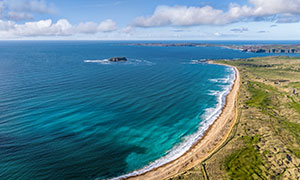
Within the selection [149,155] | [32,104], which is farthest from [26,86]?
[149,155]

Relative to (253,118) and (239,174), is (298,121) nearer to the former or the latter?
(253,118)

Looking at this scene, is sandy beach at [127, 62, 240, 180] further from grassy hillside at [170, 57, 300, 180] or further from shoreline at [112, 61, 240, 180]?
grassy hillside at [170, 57, 300, 180]

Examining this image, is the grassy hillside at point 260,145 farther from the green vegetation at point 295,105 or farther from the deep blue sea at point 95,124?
the deep blue sea at point 95,124

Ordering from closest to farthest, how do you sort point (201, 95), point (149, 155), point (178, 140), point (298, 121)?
point (149, 155)
point (178, 140)
point (298, 121)
point (201, 95)

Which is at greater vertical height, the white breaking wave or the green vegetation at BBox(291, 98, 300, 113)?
the green vegetation at BBox(291, 98, 300, 113)

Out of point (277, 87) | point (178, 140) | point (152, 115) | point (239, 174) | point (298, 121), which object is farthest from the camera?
point (277, 87)

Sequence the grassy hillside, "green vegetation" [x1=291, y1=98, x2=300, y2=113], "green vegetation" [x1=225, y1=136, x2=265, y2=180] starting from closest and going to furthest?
"green vegetation" [x1=225, y1=136, x2=265, y2=180] < the grassy hillside < "green vegetation" [x1=291, y1=98, x2=300, y2=113]

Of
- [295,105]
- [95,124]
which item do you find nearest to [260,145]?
[295,105]

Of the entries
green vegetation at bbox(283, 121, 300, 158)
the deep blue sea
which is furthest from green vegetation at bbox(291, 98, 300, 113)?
the deep blue sea
